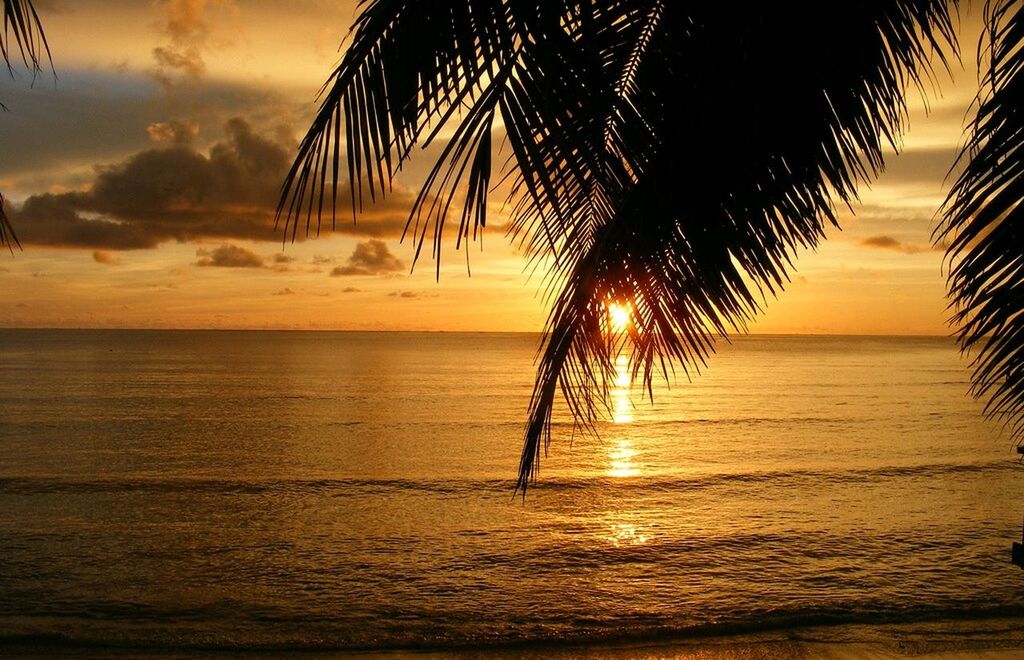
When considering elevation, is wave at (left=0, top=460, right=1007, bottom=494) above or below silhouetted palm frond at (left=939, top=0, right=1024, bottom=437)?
below

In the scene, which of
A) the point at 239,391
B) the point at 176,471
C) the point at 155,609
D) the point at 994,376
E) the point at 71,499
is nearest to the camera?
the point at 994,376

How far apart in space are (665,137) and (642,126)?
0.19 meters

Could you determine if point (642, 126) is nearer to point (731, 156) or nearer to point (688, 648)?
point (731, 156)

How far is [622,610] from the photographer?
766 cm

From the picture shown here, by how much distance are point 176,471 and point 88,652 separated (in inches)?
364

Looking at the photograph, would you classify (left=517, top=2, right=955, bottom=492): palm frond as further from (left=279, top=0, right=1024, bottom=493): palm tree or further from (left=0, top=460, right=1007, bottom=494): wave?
(left=0, top=460, right=1007, bottom=494): wave

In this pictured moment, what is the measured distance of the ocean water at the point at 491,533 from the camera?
7.29 meters

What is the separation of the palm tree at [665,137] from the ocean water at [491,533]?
249 centimetres

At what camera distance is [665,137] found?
9.40ft

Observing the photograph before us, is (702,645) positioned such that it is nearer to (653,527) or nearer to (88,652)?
(653,527)

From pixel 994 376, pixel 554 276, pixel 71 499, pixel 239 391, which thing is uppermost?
pixel 554 276

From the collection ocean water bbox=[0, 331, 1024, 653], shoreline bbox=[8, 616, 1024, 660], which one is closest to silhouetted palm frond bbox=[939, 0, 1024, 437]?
ocean water bbox=[0, 331, 1024, 653]

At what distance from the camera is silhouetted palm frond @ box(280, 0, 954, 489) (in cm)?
238

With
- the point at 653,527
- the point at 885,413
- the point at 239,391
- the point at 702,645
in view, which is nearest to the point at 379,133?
the point at 702,645
